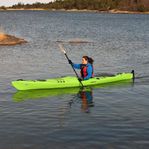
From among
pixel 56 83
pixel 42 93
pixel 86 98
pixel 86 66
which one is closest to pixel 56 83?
pixel 56 83

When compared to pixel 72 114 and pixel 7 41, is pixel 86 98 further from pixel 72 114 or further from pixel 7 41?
pixel 7 41

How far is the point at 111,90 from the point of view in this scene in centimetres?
2131

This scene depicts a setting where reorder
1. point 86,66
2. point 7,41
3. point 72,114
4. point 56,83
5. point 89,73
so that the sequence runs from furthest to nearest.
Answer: point 7,41 < point 89,73 < point 86,66 < point 56,83 < point 72,114

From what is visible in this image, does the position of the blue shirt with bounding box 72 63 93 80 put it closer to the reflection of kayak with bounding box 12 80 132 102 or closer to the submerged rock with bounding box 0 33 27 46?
the reflection of kayak with bounding box 12 80 132 102

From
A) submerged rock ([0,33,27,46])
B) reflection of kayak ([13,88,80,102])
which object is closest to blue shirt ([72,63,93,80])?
reflection of kayak ([13,88,80,102])

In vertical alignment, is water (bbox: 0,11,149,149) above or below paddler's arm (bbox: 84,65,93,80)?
below

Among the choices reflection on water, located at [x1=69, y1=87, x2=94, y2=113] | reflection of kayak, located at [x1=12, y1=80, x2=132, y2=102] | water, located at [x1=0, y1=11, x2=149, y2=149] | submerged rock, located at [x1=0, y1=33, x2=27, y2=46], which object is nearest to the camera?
water, located at [x1=0, y1=11, x2=149, y2=149]

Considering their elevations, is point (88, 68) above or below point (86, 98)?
above

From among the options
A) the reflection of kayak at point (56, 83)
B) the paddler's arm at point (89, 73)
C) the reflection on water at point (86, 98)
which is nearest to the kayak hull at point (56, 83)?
the reflection of kayak at point (56, 83)

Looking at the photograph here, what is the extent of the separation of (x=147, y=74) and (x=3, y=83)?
9.15 meters

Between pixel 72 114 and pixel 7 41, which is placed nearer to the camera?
pixel 72 114

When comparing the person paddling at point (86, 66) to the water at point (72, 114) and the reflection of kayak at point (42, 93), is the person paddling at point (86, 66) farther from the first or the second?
the water at point (72, 114)

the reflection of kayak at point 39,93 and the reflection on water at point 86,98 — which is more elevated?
the reflection of kayak at point 39,93

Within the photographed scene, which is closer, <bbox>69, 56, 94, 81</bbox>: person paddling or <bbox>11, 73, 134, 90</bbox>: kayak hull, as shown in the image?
<bbox>11, 73, 134, 90</bbox>: kayak hull
